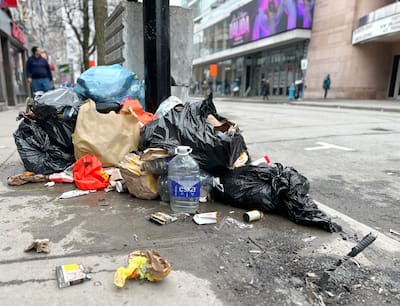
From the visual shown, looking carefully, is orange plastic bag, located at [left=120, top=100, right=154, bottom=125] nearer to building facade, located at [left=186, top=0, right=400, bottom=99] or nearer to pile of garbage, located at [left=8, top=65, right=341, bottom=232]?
pile of garbage, located at [left=8, top=65, right=341, bottom=232]

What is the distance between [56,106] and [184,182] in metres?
1.91

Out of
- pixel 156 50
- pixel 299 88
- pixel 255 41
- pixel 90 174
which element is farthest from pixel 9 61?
pixel 255 41

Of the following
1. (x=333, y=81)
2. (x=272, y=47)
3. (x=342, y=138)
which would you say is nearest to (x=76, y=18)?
(x=272, y=47)

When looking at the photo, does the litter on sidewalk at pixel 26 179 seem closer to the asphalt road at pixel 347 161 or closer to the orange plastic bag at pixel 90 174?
the orange plastic bag at pixel 90 174

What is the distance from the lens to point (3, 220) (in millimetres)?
2328

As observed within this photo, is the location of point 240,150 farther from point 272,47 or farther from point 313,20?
point 272,47

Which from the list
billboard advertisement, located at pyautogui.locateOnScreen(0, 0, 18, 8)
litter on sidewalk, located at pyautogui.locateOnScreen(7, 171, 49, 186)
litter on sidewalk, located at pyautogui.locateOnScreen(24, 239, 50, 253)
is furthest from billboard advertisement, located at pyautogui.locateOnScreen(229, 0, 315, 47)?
litter on sidewalk, located at pyautogui.locateOnScreen(24, 239, 50, 253)

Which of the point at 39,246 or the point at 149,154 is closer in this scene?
the point at 39,246

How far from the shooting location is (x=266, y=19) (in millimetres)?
A: 27406

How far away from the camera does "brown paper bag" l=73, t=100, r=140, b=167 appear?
128 inches

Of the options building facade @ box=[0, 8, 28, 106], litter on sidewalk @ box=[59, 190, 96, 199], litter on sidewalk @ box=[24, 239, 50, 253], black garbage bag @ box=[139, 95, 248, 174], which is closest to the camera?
litter on sidewalk @ box=[24, 239, 50, 253]

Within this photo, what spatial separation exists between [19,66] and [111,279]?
63.3ft

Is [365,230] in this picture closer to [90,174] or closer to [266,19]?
[90,174]

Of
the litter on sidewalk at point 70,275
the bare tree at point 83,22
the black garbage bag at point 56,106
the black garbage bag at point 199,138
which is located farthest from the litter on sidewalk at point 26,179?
the bare tree at point 83,22
